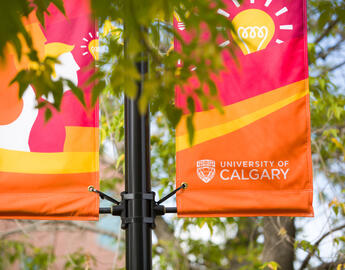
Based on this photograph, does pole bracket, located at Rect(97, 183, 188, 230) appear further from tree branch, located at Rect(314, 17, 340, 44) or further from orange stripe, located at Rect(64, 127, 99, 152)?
tree branch, located at Rect(314, 17, 340, 44)

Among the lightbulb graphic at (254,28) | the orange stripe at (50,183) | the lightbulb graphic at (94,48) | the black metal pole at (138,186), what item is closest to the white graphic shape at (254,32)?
the lightbulb graphic at (254,28)

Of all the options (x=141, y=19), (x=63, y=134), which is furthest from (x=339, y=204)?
(x=141, y=19)

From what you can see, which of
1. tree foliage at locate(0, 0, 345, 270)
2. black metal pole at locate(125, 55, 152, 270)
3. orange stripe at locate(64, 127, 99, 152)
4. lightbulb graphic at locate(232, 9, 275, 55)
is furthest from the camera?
lightbulb graphic at locate(232, 9, 275, 55)

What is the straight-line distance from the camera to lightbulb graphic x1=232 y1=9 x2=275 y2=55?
131 inches

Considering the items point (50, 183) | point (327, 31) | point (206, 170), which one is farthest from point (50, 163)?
point (327, 31)

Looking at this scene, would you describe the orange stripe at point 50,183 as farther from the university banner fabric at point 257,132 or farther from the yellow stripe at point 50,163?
the university banner fabric at point 257,132

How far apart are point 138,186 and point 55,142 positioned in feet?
2.24

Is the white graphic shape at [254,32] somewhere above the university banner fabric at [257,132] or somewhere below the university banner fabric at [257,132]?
above

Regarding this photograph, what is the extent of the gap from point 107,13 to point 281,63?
5.64ft

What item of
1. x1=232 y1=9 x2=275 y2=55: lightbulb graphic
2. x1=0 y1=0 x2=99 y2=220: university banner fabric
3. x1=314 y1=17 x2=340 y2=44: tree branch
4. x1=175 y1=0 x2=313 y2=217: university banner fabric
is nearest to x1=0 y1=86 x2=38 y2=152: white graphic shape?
x1=0 y1=0 x2=99 y2=220: university banner fabric

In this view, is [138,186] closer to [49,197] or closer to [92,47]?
[49,197]

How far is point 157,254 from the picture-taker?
23.6 feet

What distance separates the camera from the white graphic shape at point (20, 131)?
3.28 m

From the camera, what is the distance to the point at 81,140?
10.5 ft
